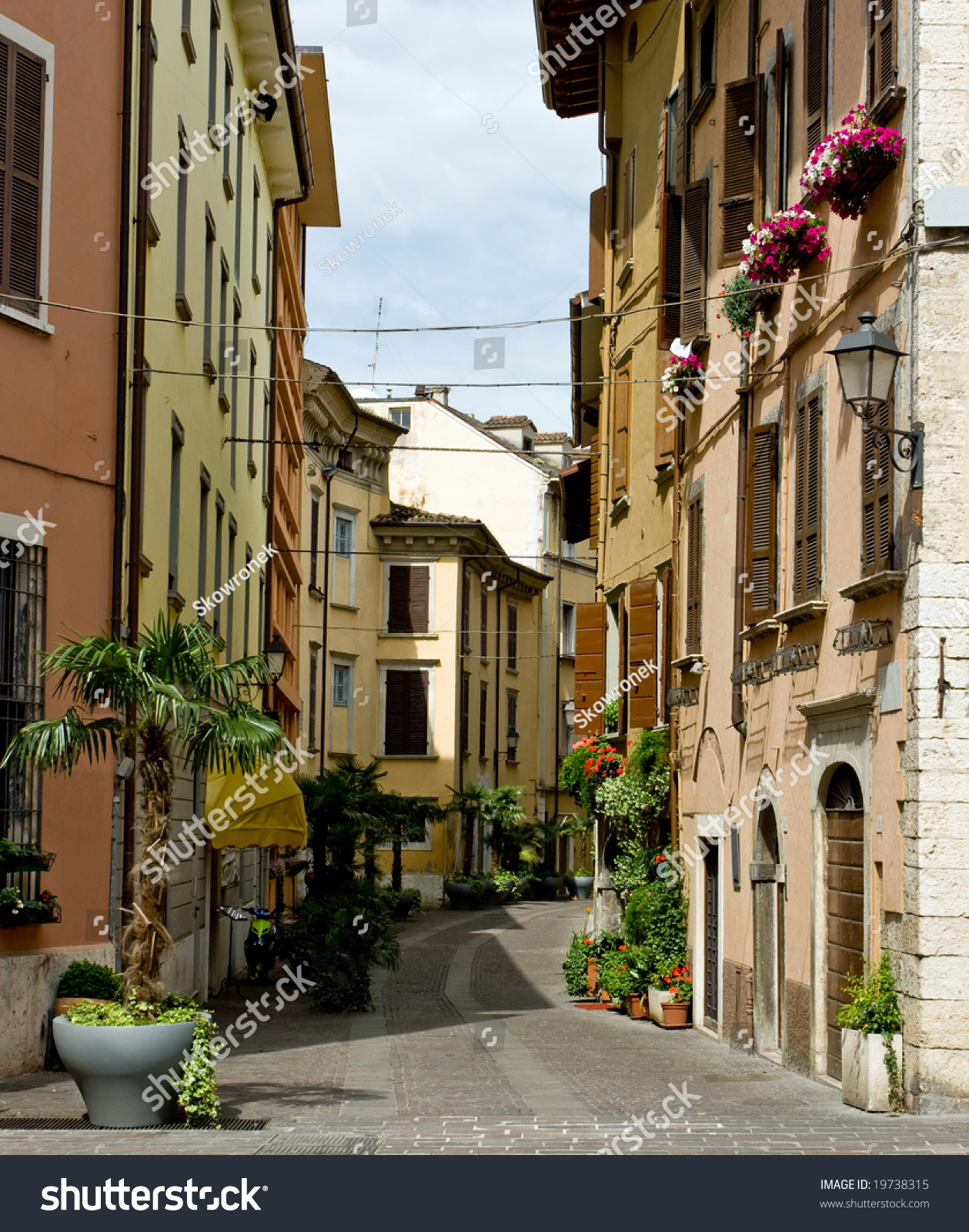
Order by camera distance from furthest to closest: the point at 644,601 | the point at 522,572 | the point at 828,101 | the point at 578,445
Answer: the point at 522,572 < the point at 578,445 < the point at 644,601 < the point at 828,101

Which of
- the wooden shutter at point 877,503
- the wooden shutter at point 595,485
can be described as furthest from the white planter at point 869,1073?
the wooden shutter at point 595,485

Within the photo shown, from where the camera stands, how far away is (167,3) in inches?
685

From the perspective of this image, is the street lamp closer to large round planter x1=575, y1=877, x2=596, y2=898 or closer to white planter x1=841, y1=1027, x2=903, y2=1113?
white planter x1=841, y1=1027, x2=903, y2=1113

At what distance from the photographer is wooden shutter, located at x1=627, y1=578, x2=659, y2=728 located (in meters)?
20.4

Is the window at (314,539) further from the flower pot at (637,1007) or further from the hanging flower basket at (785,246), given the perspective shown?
the hanging flower basket at (785,246)

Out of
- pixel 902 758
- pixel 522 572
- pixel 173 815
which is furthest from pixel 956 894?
pixel 522 572

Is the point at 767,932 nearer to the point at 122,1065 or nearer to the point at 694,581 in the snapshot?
the point at 694,581

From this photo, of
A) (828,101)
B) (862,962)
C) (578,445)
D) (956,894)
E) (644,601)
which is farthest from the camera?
(578,445)

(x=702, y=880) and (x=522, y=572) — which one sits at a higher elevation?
(x=522, y=572)

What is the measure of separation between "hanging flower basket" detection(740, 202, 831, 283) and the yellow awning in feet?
25.3

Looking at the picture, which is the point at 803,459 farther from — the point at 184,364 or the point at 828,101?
the point at 184,364

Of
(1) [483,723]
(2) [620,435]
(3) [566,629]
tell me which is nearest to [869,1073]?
(2) [620,435]

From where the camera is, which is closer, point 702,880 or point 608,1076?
Result: point 608,1076

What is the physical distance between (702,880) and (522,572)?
3754cm
